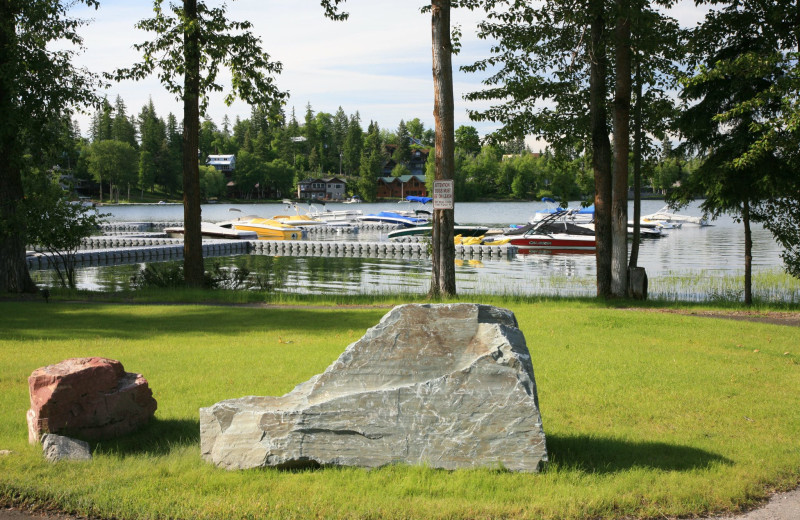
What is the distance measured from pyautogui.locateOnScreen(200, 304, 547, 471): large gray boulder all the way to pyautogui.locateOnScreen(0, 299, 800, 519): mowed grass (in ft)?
0.43

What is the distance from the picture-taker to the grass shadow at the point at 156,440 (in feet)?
19.5

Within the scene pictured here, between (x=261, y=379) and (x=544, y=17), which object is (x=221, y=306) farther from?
(x=544, y=17)

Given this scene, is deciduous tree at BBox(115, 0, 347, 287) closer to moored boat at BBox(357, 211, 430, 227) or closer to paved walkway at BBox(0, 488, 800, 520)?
paved walkway at BBox(0, 488, 800, 520)

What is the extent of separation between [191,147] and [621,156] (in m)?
10.9

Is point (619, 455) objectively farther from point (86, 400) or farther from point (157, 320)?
point (157, 320)

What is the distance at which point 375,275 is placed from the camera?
31.9 meters

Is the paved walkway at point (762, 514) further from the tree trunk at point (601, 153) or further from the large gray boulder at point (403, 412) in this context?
the tree trunk at point (601, 153)

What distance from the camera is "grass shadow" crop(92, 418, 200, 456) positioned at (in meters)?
5.94

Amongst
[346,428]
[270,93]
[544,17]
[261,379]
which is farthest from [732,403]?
[270,93]

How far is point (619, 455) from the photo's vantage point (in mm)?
5809

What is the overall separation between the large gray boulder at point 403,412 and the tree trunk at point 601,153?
41.3ft

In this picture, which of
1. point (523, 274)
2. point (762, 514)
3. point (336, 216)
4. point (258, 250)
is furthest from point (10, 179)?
→ point (336, 216)

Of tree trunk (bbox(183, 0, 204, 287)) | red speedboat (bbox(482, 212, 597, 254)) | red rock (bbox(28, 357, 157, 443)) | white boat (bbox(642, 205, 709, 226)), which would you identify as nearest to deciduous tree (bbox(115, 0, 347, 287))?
tree trunk (bbox(183, 0, 204, 287))

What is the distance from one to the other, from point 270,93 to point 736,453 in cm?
1596
